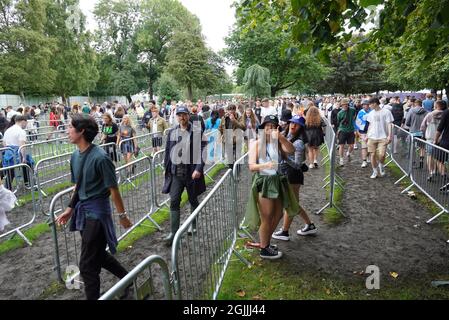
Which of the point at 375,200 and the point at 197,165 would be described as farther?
the point at 375,200

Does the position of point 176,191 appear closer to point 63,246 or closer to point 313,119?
point 63,246

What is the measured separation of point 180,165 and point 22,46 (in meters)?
40.2

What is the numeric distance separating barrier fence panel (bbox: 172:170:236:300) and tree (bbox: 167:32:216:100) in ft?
130

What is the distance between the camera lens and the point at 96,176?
353 cm

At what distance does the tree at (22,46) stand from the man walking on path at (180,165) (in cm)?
3814

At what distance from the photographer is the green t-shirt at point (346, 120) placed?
415 inches

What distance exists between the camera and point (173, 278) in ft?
8.91

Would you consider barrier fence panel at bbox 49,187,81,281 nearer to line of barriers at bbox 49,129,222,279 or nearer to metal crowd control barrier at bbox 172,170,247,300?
line of barriers at bbox 49,129,222,279

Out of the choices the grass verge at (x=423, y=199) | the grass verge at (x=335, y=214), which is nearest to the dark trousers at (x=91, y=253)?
the grass verge at (x=335, y=214)

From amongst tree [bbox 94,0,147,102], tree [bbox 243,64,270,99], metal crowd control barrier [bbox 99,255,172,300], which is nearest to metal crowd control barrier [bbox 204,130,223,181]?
metal crowd control barrier [bbox 99,255,172,300]

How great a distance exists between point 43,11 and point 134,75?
68.3ft

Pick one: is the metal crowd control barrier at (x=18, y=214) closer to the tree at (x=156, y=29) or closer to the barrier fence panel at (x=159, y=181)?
the barrier fence panel at (x=159, y=181)

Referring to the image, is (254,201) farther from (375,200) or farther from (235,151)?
(235,151)
